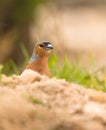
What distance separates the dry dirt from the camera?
15.2ft

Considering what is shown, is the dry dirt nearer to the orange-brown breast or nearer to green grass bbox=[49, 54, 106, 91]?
the orange-brown breast

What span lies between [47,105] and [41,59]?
67.3 inches

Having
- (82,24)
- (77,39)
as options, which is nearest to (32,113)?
(77,39)

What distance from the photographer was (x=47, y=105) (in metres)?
4.95

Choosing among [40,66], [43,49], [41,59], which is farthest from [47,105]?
[43,49]

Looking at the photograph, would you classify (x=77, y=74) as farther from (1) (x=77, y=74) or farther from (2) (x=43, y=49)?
(2) (x=43, y=49)

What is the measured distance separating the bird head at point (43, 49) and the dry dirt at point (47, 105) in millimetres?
1081

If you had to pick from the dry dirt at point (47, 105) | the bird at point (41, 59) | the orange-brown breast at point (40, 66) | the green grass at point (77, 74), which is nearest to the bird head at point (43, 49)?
the bird at point (41, 59)

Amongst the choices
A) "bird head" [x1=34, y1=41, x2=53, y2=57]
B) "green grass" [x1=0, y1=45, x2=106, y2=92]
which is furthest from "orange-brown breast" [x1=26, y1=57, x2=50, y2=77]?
"green grass" [x1=0, y1=45, x2=106, y2=92]

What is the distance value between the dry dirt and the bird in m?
0.82

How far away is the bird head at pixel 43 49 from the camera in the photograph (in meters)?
6.69

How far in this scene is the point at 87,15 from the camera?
27844 mm

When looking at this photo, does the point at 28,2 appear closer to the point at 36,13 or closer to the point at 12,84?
the point at 36,13

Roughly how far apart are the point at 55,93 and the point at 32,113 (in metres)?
0.51
